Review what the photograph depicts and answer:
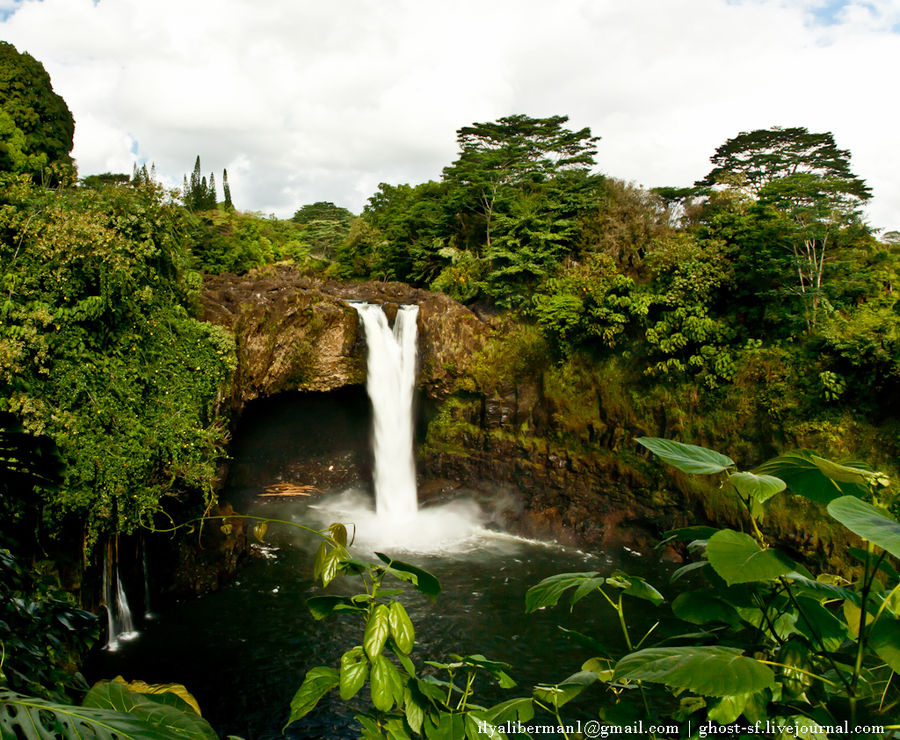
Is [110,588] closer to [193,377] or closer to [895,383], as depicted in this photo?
[193,377]

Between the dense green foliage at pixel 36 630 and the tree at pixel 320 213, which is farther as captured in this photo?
the tree at pixel 320 213

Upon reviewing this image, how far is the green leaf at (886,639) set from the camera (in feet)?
3.02

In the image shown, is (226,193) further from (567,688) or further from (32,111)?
(567,688)

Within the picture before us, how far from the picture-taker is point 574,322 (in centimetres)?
1334

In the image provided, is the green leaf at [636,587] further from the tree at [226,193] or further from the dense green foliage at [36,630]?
the tree at [226,193]

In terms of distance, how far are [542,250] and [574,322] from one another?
334 cm

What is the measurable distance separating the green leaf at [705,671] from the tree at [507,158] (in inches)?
670

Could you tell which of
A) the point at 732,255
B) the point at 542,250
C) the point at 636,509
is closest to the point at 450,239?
the point at 542,250

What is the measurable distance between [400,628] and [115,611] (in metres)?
8.73

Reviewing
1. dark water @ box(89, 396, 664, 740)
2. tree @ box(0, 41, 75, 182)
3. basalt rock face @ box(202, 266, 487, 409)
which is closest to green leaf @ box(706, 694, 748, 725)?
dark water @ box(89, 396, 664, 740)

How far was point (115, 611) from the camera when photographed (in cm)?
791

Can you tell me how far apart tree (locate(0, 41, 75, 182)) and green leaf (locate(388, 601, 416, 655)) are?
15.7 m

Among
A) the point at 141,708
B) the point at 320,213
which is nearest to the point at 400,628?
the point at 141,708

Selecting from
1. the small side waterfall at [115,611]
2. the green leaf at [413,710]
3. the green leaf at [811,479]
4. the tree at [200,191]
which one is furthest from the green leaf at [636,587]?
the tree at [200,191]
